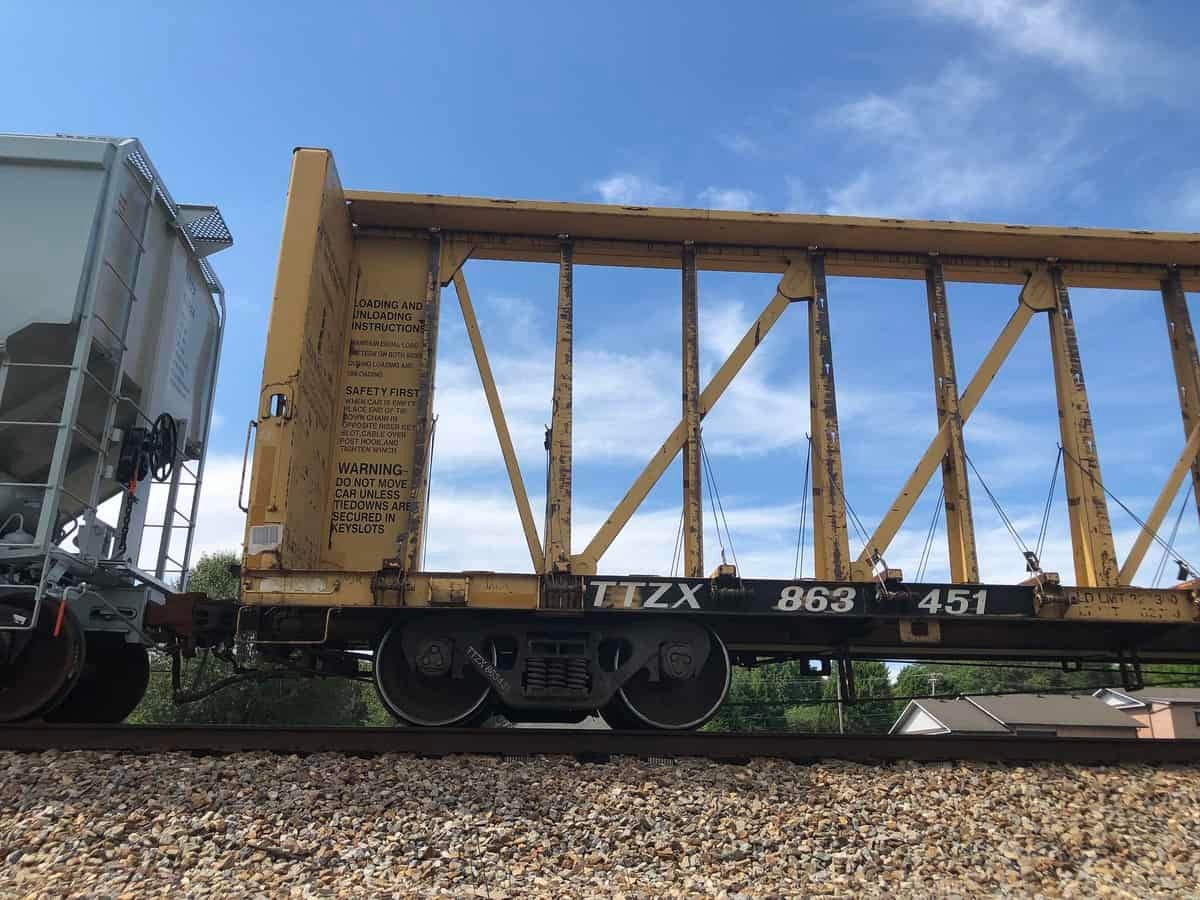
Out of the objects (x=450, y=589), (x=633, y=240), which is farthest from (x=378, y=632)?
(x=633, y=240)

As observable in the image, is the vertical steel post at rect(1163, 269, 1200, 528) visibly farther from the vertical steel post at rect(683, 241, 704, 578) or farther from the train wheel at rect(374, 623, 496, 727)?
the train wheel at rect(374, 623, 496, 727)

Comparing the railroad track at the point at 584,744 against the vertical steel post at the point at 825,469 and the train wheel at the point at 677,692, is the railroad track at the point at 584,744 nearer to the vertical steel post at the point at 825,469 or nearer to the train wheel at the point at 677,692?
the train wheel at the point at 677,692

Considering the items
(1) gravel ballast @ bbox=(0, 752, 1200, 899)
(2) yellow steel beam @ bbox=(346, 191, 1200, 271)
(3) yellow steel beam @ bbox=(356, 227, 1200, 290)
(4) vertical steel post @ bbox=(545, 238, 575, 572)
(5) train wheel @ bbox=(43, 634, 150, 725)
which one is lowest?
(1) gravel ballast @ bbox=(0, 752, 1200, 899)

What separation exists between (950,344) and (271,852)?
739 centimetres

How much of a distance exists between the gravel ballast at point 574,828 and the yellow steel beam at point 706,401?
7.13ft

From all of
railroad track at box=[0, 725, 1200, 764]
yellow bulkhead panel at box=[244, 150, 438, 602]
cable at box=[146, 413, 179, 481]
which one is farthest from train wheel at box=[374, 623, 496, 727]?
cable at box=[146, 413, 179, 481]

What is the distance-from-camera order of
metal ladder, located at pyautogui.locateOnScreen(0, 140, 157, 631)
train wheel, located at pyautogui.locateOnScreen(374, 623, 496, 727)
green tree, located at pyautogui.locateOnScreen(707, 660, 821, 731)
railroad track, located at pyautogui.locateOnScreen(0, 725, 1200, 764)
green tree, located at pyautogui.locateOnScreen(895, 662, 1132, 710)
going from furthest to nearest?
green tree, located at pyautogui.locateOnScreen(895, 662, 1132, 710)
green tree, located at pyautogui.locateOnScreen(707, 660, 821, 731)
train wheel, located at pyautogui.locateOnScreen(374, 623, 496, 727)
metal ladder, located at pyautogui.locateOnScreen(0, 140, 157, 631)
railroad track, located at pyautogui.locateOnScreen(0, 725, 1200, 764)

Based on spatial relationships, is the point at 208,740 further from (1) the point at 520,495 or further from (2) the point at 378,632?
(1) the point at 520,495

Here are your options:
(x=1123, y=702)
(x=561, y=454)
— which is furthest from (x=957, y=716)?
(x=561, y=454)

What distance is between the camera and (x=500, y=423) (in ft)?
25.9

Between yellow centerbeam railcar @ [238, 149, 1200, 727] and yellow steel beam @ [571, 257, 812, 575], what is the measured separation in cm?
2

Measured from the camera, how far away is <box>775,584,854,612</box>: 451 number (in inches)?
270

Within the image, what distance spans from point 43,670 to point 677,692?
486 cm

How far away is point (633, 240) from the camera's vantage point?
8.59 metres
